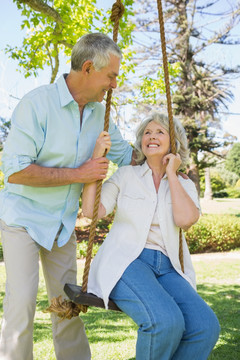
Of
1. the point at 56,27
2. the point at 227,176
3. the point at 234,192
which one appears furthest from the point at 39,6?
the point at 227,176

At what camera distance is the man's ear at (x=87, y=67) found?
2424mm

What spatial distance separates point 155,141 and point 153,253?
0.66 m

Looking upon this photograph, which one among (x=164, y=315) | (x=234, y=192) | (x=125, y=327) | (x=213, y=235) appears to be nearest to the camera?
(x=164, y=315)

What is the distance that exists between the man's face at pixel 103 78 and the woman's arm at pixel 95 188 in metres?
0.28

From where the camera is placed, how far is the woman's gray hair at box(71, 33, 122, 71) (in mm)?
2412

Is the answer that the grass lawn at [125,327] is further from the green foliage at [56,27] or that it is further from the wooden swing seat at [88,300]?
the green foliage at [56,27]

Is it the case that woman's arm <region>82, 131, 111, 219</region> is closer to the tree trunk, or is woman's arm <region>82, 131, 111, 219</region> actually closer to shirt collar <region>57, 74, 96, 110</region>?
shirt collar <region>57, 74, 96, 110</region>

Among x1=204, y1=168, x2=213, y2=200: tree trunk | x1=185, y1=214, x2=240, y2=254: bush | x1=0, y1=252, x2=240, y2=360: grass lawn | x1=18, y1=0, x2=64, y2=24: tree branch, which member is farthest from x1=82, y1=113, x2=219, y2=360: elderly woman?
x1=204, y1=168, x2=213, y2=200: tree trunk

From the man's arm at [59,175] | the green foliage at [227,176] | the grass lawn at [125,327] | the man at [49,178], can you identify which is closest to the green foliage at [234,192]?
the green foliage at [227,176]

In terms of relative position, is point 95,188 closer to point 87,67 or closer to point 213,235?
point 87,67

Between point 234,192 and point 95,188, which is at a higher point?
point 95,188

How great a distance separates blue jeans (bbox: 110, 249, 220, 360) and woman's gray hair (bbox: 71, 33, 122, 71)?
1122 millimetres

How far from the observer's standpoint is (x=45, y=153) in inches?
95.9

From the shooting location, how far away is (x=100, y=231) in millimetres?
12648
